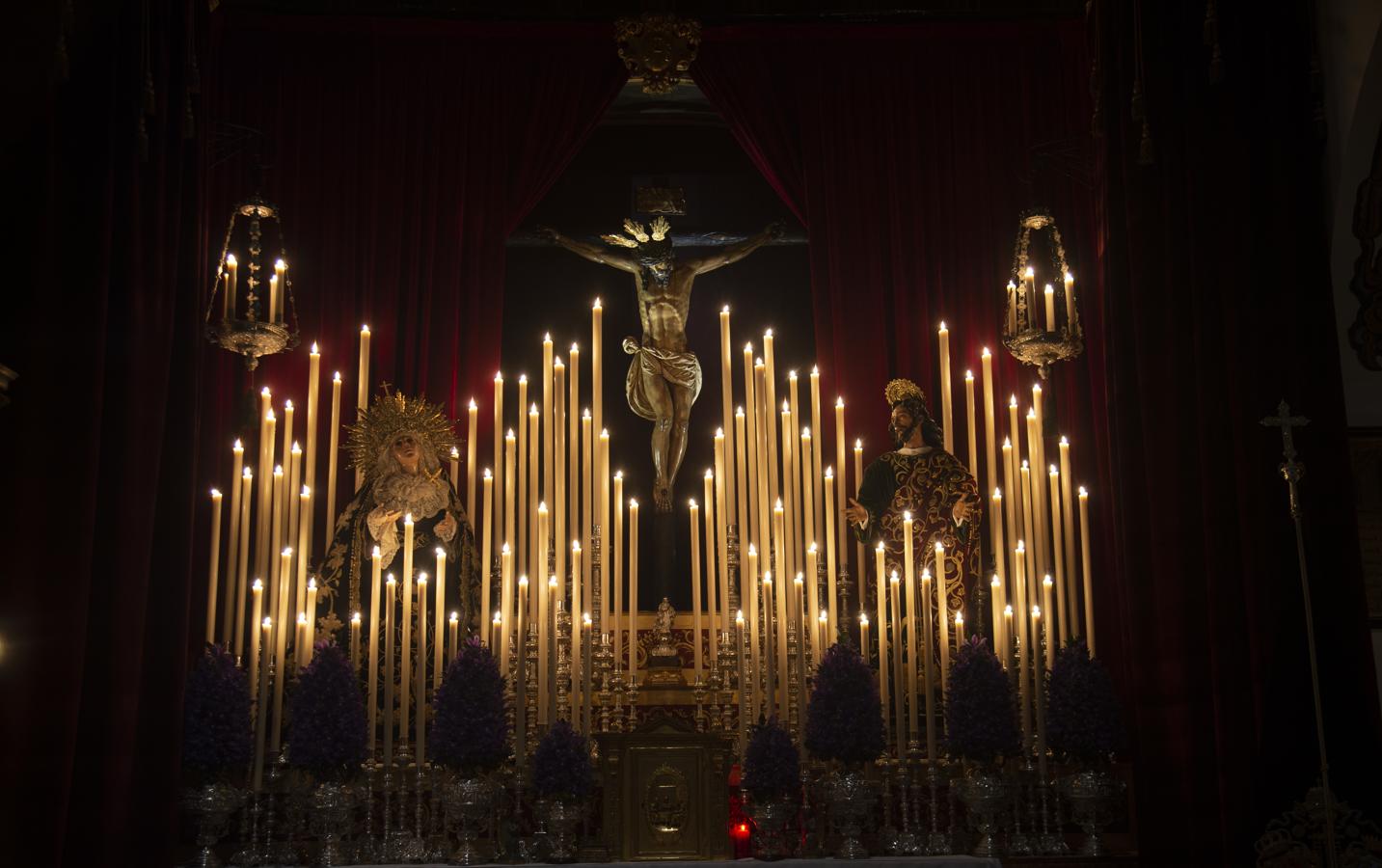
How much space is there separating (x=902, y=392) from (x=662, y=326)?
120 centimetres

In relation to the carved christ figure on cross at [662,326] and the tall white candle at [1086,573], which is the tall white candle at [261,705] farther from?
the tall white candle at [1086,573]

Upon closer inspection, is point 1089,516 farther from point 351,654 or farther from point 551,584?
point 351,654

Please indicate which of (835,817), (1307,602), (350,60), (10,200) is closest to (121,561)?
(10,200)

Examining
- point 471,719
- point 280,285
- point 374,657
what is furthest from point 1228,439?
point 280,285

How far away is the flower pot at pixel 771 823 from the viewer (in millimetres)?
5082

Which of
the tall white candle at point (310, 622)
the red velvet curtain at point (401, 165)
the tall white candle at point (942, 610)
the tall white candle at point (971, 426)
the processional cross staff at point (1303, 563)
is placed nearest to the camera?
the processional cross staff at point (1303, 563)

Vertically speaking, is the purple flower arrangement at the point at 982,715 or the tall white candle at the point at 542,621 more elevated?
the tall white candle at the point at 542,621

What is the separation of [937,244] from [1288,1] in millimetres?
2264

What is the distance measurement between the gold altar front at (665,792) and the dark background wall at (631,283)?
5.86 ft

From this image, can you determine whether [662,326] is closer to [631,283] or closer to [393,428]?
[631,283]

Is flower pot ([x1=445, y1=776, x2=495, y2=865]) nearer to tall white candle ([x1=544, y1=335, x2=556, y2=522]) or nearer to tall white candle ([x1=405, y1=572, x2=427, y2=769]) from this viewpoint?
tall white candle ([x1=405, y1=572, x2=427, y2=769])

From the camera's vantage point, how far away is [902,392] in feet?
21.0

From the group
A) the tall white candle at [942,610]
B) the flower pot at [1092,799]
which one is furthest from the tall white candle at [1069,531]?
the flower pot at [1092,799]

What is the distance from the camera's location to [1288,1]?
17.3 feet
